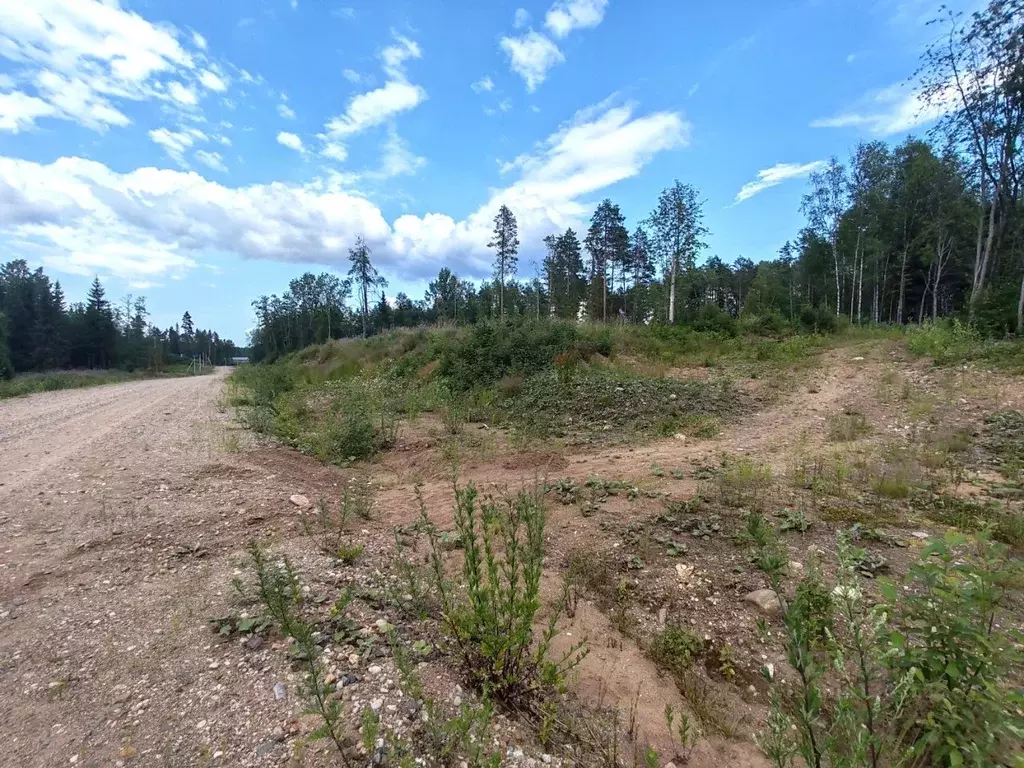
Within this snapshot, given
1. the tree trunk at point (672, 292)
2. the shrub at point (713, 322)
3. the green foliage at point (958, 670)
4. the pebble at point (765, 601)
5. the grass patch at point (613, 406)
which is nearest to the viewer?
the green foliage at point (958, 670)

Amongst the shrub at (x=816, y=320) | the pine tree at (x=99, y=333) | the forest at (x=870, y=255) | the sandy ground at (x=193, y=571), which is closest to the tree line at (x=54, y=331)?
the pine tree at (x=99, y=333)

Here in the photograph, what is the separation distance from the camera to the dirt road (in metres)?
1.97

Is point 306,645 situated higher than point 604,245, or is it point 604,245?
point 604,245

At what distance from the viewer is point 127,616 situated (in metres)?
2.84

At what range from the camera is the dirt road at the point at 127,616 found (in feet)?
6.46

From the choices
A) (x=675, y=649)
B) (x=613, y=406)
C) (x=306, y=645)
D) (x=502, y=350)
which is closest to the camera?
(x=306, y=645)

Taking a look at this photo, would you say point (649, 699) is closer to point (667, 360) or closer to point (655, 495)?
point (655, 495)

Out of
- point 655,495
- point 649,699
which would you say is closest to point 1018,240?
point 655,495

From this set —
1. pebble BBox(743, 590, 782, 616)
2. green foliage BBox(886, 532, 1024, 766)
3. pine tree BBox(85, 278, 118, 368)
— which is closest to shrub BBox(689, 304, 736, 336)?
pebble BBox(743, 590, 782, 616)

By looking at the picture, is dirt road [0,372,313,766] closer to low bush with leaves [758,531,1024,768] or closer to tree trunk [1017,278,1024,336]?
low bush with leaves [758,531,1024,768]

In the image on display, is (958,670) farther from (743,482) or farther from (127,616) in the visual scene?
(127,616)

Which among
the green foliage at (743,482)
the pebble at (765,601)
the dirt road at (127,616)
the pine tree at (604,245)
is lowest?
the pebble at (765,601)

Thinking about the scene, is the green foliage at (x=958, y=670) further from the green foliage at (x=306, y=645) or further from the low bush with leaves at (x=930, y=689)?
the green foliage at (x=306, y=645)

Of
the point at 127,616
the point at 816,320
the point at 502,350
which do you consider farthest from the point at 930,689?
the point at 816,320
